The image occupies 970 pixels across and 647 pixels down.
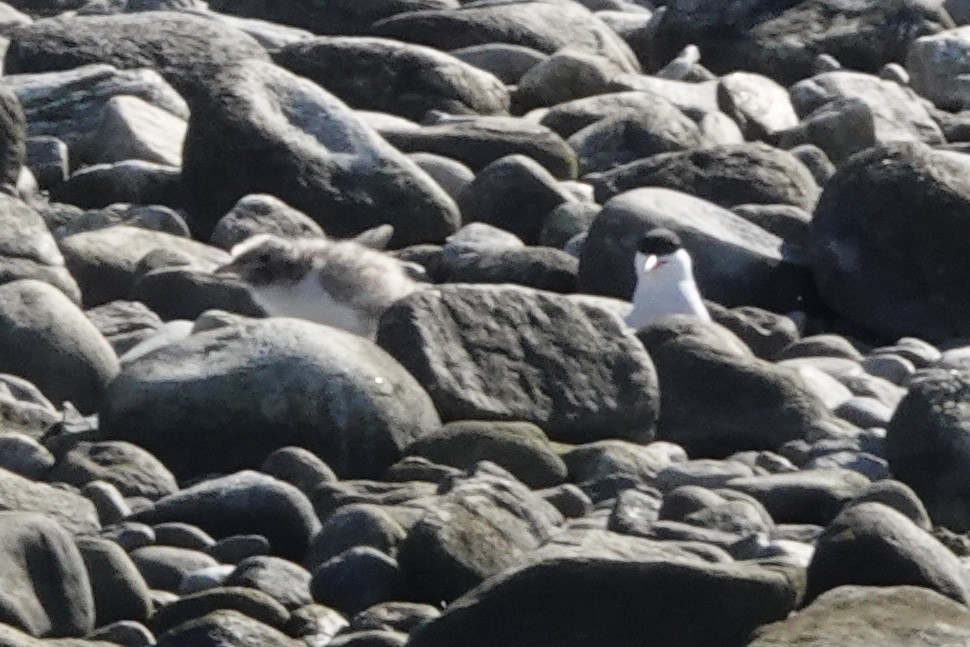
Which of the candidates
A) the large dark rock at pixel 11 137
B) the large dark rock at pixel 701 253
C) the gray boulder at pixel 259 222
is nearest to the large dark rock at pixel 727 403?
the large dark rock at pixel 701 253

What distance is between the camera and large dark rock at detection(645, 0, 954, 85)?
1684cm

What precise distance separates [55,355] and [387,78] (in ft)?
18.8

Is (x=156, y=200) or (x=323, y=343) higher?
(x=323, y=343)

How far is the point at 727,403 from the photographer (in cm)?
828

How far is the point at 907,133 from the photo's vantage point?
47.4ft

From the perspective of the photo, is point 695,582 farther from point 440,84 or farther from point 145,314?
point 440,84

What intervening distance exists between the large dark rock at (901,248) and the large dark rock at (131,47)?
10.9ft

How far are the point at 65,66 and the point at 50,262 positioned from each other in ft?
11.9

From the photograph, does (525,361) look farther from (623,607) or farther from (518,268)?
(623,607)

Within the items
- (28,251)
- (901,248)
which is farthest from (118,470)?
(901,248)

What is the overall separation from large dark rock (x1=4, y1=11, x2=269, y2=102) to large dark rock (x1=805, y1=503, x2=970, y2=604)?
7.39 meters

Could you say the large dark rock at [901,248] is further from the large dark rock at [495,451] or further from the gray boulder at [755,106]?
the large dark rock at [495,451]

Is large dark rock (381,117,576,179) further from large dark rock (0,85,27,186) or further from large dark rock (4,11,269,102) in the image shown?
large dark rock (0,85,27,186)

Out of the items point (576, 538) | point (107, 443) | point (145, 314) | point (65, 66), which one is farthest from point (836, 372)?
point (65, 66)
